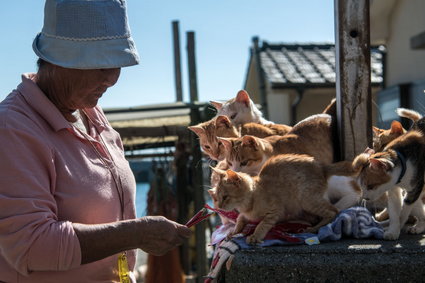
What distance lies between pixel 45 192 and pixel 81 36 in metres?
0.46

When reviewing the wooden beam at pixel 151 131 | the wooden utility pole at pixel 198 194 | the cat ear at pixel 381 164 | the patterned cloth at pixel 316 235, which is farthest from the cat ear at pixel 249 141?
the wooden beam at pixel 151 131

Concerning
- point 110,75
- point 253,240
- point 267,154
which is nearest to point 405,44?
point 267,154

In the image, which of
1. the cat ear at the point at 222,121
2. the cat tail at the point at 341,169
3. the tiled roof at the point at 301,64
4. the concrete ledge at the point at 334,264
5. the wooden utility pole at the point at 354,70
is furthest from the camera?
the tiled roof at the point at 301,64

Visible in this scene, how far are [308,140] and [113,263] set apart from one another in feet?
3.03

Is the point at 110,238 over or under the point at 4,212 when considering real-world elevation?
under

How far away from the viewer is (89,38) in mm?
1468

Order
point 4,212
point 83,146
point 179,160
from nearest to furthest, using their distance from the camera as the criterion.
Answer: point 4,212
point 83,146
point 179,160

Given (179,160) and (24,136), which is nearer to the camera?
(24,136)

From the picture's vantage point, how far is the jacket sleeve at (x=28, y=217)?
131 centimetres

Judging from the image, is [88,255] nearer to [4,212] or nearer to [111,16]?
[4,212]

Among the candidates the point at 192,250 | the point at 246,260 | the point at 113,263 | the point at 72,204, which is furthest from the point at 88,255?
the point at 192,250

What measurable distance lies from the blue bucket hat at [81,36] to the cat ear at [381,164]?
0.87 meters

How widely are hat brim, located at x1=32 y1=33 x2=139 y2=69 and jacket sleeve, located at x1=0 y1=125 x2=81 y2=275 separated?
24 centimetres

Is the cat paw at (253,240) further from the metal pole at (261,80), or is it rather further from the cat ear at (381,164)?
the metal pole at (261,80)
